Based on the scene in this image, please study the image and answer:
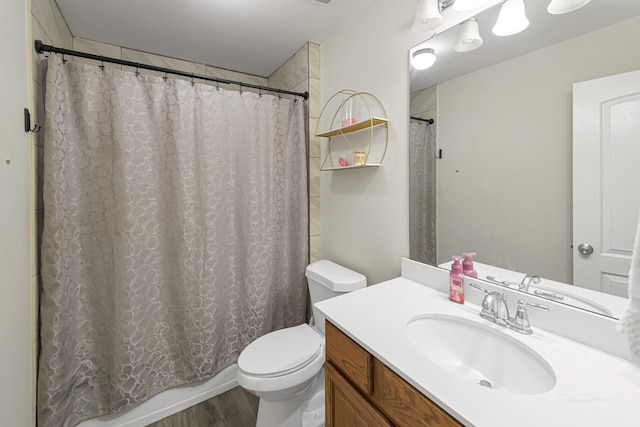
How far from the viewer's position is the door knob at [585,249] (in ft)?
2.71

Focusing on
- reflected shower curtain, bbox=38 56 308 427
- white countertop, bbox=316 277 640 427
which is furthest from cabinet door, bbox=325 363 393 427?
reflected shower curtain, bbox=38 56 308 427

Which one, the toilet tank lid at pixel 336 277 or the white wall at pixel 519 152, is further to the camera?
the toilet tank lid at pixel 336 277

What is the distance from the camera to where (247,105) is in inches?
67.6

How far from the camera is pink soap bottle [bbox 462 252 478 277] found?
1.07 metres

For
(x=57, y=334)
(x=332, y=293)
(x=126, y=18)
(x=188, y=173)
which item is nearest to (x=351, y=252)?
(x=332, y=293)

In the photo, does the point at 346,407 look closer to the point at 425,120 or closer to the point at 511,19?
the point at 425,120

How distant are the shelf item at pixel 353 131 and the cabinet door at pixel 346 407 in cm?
99

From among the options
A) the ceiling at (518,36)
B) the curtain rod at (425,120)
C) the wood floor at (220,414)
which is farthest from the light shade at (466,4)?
the wood floor at (220,414)

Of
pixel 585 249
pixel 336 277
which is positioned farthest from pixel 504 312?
pixel 336 277

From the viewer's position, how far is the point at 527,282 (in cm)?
93

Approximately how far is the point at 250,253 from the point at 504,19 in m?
1.69

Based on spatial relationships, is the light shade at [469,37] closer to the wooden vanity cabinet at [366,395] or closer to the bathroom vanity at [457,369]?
the bathroom vanity at [457,369]

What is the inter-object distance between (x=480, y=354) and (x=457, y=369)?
88mm

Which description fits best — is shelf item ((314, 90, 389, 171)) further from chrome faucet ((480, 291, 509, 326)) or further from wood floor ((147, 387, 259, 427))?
wood floor ((147, 387, 259, 427))
